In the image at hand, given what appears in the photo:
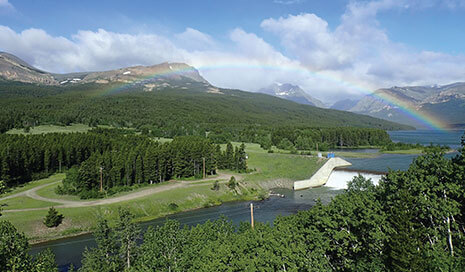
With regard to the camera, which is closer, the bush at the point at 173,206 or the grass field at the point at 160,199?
the grass field at the point at 160,199

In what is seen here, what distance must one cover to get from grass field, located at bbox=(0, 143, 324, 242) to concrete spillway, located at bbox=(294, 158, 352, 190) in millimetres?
4147

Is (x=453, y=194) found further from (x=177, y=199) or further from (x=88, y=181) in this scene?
(x=88, y=181)

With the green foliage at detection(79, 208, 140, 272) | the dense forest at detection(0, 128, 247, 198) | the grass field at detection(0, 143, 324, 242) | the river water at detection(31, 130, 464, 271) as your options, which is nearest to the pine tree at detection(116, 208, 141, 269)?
the green foliage at detection(79, 208, 140, 272)

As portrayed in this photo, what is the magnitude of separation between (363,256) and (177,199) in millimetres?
Answer: 55539

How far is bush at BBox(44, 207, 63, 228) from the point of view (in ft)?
197

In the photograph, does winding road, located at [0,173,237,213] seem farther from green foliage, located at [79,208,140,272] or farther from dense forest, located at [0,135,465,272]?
dense forest, located at [0,135,465,272]

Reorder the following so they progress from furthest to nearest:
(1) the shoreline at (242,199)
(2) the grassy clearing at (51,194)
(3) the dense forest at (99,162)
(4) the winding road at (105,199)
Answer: (3) the dense forest at (99,162) → (2) the grassy clearing at (51,194) → (4) the winding road at (105,199) → (1) the shoreline at (242,199)

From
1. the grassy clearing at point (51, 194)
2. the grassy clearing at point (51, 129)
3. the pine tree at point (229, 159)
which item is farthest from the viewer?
the grassy clearing at point (51, 129)

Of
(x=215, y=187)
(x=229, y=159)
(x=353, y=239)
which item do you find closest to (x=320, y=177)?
(x=229, y=159)

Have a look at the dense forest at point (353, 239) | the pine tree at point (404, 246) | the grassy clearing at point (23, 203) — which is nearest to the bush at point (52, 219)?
the grassy clearing at point (23, 203)

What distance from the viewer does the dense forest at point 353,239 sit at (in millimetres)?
26594

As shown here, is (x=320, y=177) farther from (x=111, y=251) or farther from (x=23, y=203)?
(x=23, y=203)

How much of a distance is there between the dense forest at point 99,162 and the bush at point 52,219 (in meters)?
14.3

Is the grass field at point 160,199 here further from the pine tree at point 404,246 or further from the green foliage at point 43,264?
the pine tree at point 404,246
